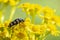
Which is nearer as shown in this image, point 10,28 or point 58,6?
point 10,28

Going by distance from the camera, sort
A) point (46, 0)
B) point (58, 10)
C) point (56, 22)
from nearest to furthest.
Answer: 1. point (56, 22)
2. point (58, 10)
3. point (46, 0)

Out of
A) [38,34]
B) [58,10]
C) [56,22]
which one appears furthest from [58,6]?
[38,34]

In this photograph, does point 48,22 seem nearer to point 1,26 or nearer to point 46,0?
point 1,26

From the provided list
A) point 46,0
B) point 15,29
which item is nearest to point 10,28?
point 15,29

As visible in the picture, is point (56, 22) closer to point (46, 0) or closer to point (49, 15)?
point (49, 15)

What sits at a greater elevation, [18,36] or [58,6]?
[18,36]

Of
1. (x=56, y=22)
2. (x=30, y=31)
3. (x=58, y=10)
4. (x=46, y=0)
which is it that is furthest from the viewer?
(x=46, y=0)

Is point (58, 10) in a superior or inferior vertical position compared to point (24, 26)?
inferior

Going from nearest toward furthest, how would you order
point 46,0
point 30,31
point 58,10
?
→ 1. point 30,31
2. point 58,10
3. point 46,0

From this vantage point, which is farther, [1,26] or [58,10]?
[58,10]
